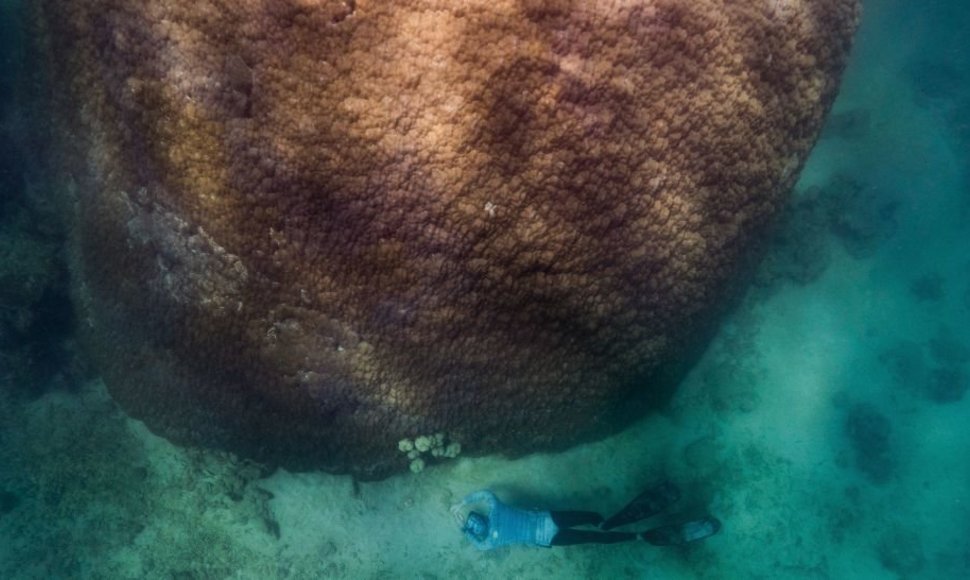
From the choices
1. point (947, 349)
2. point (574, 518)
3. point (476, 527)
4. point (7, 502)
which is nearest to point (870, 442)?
point (947, 349)

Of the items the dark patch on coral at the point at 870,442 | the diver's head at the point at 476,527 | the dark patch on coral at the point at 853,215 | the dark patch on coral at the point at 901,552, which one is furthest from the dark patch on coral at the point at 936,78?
the diver's head at the point at 476,527


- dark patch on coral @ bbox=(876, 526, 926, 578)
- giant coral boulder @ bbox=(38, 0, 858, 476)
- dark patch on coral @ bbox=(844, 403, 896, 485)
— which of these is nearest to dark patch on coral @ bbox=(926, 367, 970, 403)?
dark patch on coral @ bbox=(844, 403, 896, 485)

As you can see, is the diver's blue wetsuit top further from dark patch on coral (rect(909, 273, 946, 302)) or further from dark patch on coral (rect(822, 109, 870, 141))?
dark patch on coral (rect(909, 273, 946, 302))

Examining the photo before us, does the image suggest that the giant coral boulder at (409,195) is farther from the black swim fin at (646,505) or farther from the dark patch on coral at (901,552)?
the dark patch on coral at (901,552)

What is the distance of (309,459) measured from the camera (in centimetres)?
558

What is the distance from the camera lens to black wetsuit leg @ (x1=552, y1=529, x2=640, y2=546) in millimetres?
6129

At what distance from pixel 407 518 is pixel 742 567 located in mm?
4609

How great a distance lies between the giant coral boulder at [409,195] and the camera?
378 cm

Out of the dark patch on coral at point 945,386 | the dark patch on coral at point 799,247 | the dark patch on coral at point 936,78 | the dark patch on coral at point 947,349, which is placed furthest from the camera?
the dark patch on coral at point 936,78

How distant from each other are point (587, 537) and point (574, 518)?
377 millimetres

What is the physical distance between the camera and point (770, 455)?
304 inches

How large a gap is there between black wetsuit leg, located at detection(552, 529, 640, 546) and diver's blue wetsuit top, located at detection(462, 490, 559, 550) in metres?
0.14

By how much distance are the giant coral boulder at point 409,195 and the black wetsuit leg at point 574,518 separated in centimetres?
124

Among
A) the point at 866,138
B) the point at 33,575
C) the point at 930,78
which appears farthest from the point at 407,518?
the point at 930,78
